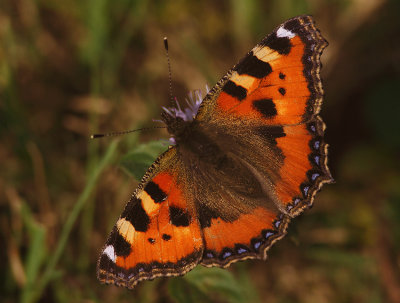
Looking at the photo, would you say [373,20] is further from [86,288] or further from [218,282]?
[86,288]

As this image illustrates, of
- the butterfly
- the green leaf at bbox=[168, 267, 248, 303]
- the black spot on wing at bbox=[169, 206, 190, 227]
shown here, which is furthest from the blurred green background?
the black spot on wing at bbox=[169, 206, 190, 227]

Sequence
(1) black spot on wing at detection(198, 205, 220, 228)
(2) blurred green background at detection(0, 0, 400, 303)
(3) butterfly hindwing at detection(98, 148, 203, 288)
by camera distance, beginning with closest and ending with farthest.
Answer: (3) butterfly hindwing at detection(98, 148, 203, 288)
(1) black spot on wing at detection(198, 205, 220, 228)
(2) blurred green background at detection(0, 0, 400, 303)

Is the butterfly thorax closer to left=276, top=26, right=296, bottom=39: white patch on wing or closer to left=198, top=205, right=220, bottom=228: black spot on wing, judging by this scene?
left=198, top=205, right=220, bottom=228: black spot on wing

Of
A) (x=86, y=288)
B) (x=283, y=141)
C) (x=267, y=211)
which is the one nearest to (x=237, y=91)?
(x=283, y=141)

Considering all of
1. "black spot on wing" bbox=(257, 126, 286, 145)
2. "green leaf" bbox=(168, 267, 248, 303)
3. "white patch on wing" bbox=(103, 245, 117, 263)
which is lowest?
"green leaf" bbox=(168, 267, 248, 303)

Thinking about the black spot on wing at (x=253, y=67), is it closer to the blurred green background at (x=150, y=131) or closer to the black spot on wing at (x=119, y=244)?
the blurred green background at (x=150, y=131)

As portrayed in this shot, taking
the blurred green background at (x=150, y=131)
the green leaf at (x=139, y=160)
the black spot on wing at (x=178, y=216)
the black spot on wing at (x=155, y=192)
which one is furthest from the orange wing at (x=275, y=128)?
the blurred green background at (x=150, y=131)
